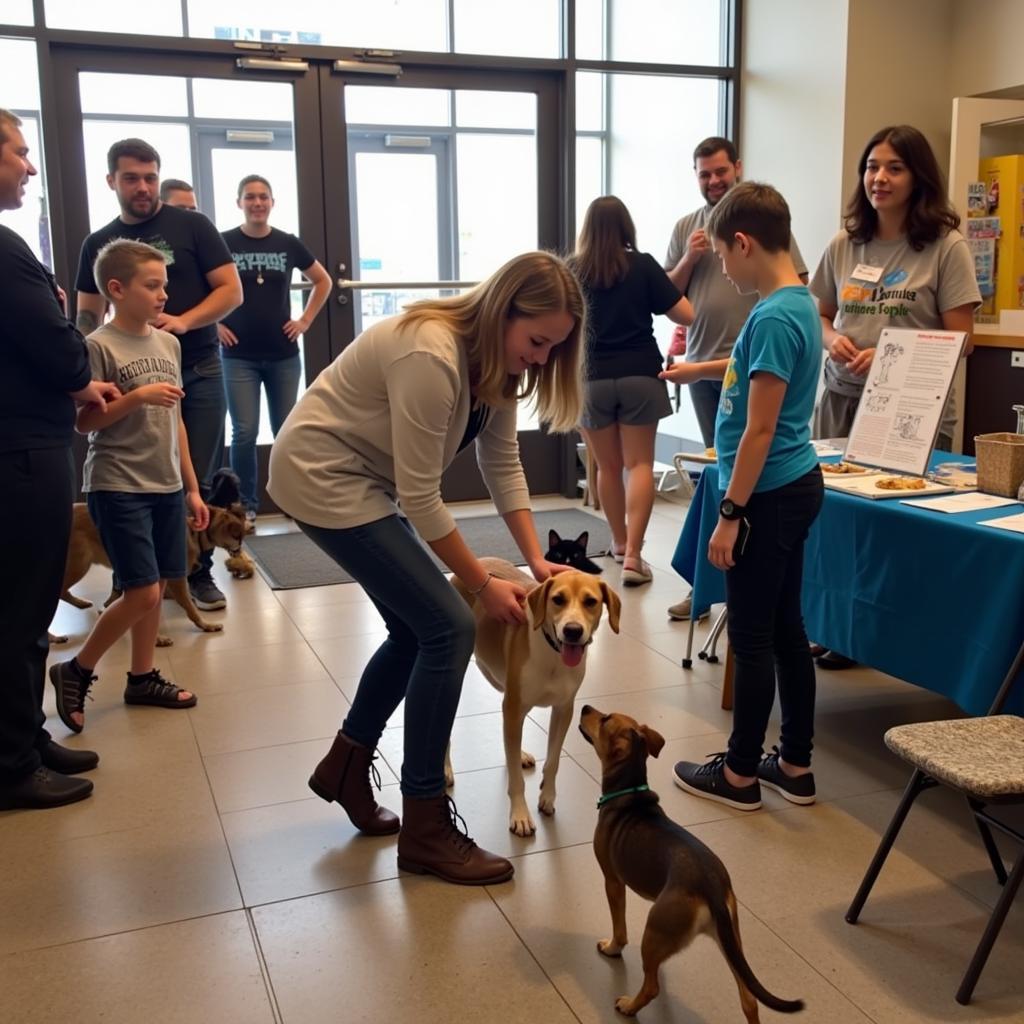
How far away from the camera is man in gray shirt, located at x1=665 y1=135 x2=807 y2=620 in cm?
434

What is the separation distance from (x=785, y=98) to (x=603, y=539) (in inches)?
105

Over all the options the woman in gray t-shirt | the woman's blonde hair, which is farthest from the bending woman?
the woman in gray t-shirt

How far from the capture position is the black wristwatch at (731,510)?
2303 millimetres

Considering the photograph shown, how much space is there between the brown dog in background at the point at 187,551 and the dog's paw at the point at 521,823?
1.65m

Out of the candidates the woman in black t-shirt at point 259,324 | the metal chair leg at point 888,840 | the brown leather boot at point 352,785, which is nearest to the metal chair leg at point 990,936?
the metal chair leg at point 888,840

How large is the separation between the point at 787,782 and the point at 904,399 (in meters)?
1.10

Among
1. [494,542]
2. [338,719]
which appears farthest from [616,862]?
[494,542]

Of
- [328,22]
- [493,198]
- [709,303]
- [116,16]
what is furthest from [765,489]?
[116,16]

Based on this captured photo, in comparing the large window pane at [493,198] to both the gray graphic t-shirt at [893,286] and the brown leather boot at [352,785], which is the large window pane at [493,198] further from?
the brown leather boot at [352,785]

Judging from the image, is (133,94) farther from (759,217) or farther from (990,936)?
(990,936)

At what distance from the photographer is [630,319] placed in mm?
4320

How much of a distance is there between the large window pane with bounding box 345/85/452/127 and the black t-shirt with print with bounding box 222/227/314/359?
0.99 m

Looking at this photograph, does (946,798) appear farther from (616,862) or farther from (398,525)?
(398,525)

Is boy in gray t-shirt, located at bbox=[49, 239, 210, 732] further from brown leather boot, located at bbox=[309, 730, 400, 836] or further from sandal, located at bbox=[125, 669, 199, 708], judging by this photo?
brown leather boot, located at bbox=[309, 730, 400, 836]
